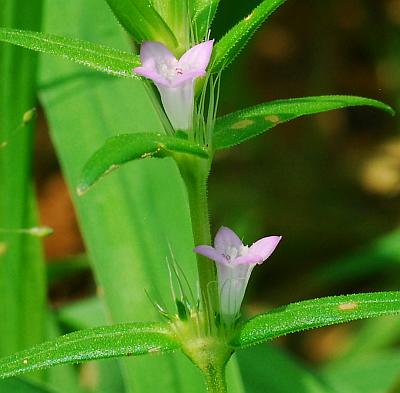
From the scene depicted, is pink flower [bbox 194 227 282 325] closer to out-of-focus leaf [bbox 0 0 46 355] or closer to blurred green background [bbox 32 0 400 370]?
out-of-focus leaf [bbox 0 0 46 355]

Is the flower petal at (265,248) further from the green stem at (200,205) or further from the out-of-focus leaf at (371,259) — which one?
the out-of-focus leaf at (371,259)

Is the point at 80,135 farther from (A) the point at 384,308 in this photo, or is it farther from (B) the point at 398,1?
(B) the point at 398,1

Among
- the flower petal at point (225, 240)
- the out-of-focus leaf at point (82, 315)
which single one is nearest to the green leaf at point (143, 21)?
the flower petal at point (225, 240)

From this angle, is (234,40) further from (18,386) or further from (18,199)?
(18,199)

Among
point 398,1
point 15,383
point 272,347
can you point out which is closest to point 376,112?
point 398,1

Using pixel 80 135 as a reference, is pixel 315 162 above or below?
above

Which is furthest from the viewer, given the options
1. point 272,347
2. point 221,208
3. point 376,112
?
point 376,112

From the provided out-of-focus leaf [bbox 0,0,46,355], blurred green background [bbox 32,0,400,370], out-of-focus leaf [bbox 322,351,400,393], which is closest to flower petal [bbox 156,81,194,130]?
out-of-focus leaf [bbox 0,0,46,355]
